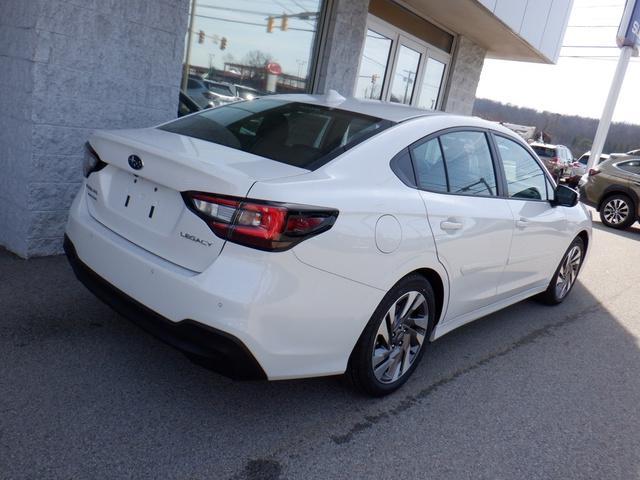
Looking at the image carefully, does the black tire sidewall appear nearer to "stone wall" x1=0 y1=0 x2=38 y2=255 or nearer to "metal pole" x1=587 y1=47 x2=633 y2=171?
"stone wall" x1=0 y1=0 x2=38 y2=255

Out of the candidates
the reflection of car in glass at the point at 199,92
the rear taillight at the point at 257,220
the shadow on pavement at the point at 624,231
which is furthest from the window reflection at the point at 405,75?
the rear taillight at the point at 257,220

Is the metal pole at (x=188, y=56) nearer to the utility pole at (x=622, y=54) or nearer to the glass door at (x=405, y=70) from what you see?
the glass door at (x=405, y=70)

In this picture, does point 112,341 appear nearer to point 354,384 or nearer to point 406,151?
point 354,384

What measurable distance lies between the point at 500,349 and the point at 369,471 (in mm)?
2024

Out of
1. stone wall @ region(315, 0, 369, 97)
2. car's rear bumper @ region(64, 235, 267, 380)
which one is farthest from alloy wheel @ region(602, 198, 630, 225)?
car's rear bumper @ region(64, 235, 267, 380)

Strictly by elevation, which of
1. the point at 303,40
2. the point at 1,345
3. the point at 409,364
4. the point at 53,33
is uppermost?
the point at 303,40

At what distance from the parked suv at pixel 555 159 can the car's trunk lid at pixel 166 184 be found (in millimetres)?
19384

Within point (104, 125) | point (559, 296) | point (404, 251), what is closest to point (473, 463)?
point (404, 251)

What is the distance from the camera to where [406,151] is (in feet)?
9.98

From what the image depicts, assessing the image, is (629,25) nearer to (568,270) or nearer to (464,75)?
(464,75)

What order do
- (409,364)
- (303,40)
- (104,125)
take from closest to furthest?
1. (409,364)
2. (104,125)
3. (303,40)

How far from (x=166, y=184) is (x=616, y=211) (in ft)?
41.0

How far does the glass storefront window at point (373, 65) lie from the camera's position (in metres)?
8.66

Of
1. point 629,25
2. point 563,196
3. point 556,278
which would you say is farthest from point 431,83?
point 629,25
